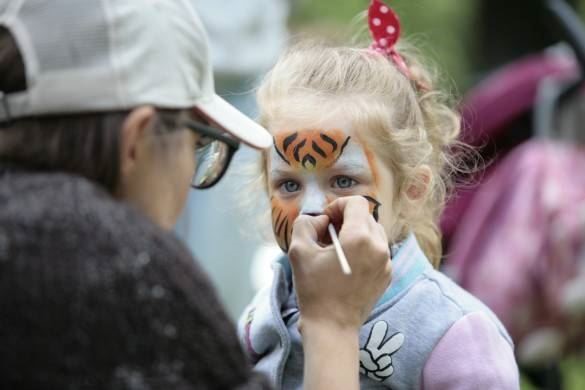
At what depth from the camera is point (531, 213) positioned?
17.5ft

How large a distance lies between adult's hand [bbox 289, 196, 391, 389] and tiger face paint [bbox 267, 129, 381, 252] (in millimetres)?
246

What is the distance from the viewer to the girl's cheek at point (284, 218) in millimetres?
2549

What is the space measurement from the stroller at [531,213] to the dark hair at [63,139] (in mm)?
3184

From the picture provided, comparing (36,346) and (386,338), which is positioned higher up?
(36,346)

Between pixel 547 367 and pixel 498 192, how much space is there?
0.98 m

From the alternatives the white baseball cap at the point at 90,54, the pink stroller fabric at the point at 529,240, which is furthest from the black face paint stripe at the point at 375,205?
the pink stroller fabric at the point at 529,240

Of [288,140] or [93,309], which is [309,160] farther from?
[93,309]

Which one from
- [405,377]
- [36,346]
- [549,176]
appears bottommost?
[549,176]

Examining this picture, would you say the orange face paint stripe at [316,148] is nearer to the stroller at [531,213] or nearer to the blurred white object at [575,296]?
the stroller at [531,213]

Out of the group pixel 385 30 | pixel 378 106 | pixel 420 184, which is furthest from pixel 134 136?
pixel 385 30

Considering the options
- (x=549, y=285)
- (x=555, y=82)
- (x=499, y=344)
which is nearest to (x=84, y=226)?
(x=499, y=344)

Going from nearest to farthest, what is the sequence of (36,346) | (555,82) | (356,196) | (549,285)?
(36,346), (356,196), (549,285), (555,82)

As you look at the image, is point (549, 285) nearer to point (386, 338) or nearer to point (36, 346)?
point (386, 338)

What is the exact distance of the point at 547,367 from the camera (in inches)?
236
